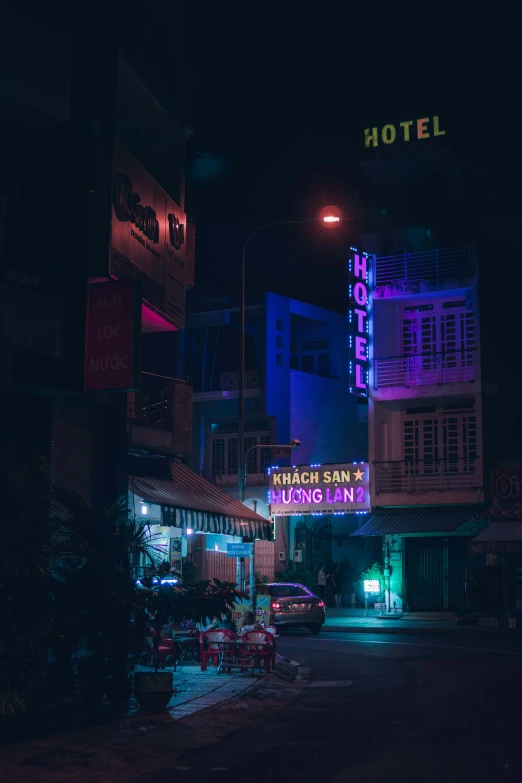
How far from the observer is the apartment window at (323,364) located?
1860 inches

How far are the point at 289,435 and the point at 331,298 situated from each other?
30.5 feet

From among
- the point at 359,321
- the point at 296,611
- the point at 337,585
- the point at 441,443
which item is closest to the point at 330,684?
the point at 296,611

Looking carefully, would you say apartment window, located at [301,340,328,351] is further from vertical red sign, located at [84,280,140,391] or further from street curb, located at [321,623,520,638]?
vertical red sign, located at [84,280,140,391]

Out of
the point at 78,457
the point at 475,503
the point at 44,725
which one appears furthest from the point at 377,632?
the point at 44,725

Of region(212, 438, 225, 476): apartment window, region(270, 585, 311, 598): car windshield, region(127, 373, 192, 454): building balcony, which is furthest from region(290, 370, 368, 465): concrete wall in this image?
region(127, 373, 192, 454): building balcony

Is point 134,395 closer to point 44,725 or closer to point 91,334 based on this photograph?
point 91,334

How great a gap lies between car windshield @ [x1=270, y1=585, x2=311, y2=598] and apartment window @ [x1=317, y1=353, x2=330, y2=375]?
16.8 metres

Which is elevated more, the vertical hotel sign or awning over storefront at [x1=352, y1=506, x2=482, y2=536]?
the vertical hotel sign

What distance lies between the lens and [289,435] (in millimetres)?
44312

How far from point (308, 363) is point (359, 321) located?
25.8 ft

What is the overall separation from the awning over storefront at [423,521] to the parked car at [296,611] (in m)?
7.05

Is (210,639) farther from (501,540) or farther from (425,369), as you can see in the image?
(425,369)

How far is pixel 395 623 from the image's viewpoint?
35.5m

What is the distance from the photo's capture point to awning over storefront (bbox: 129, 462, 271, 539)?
67.6 feet
